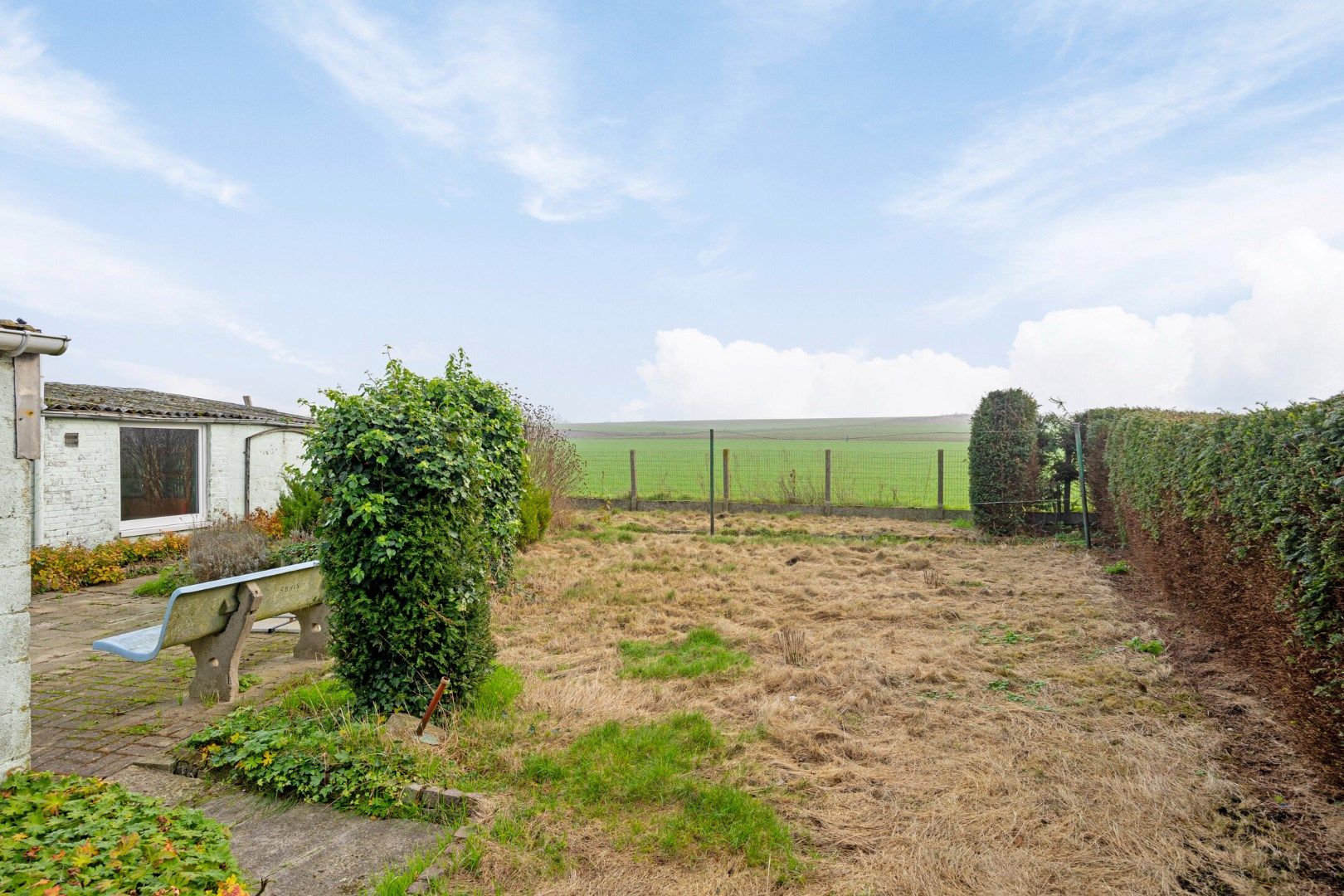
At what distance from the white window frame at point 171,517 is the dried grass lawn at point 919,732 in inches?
288

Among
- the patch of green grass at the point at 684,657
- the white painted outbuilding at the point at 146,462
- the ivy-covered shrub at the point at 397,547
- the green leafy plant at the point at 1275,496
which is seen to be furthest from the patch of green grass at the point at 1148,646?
the white painted outbuilding at the point at 146,462

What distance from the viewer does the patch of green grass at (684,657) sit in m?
5.50

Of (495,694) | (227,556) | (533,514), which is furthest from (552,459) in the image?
(495,694)

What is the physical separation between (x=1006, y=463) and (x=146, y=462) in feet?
49.2

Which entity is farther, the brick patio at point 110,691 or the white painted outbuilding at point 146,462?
the white painted outbuilding at point 146,462

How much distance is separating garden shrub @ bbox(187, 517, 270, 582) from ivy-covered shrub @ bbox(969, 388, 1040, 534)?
457 inches

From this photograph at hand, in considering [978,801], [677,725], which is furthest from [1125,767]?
[677,725]

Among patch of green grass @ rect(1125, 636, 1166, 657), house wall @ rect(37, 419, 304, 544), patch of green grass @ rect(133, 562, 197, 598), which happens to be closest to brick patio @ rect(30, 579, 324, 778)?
patch of green grass @ rect(133, 562, 197, 598)

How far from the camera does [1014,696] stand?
5.02 metres

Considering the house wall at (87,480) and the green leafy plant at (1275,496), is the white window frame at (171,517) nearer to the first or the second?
the house wall at (87,480)

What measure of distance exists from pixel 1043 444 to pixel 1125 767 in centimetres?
1104

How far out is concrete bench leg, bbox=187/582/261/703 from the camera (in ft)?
16.4

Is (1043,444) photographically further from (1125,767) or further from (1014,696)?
(1125,767)

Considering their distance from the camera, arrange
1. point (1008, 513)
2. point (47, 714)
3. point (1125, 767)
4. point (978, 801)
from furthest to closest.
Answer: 1. point (1008, 513)
2. point (47, 714)
3. point (1125, 767)
4. point (978, 801)
